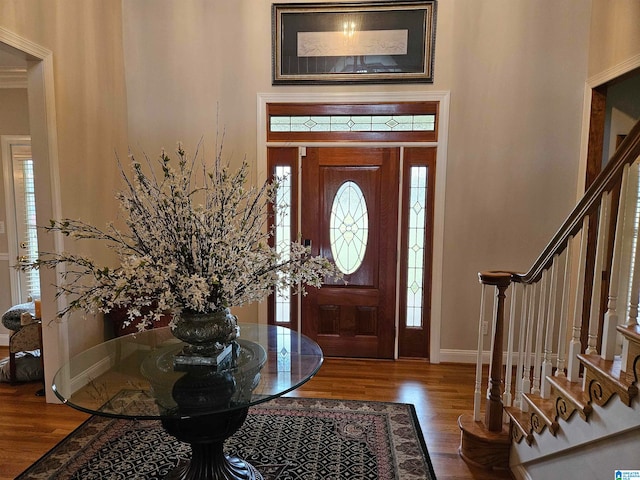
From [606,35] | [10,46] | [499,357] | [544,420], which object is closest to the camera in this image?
[544,420]

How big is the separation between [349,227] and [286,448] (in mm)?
2017

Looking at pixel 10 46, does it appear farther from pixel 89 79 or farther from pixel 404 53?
pixel 404 53

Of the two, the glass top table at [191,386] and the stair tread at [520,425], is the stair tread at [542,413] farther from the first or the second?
the glass top table at [191,386]

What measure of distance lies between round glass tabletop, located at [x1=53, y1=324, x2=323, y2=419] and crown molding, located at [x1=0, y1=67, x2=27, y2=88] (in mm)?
3181

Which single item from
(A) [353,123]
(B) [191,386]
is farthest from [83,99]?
(B) [191,386]

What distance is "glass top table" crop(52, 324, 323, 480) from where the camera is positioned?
1.48m

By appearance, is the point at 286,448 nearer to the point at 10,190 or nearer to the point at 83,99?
the point at 83,99

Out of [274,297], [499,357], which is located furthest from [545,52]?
[274,297]

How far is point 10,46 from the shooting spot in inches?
94.9

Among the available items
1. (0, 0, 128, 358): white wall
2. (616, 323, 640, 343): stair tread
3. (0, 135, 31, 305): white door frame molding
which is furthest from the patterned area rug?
(0, 135, 31, 305): white door frame molding

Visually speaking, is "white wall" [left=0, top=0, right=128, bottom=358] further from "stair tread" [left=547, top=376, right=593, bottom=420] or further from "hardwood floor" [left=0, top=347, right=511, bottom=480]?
"stair tread" [left=547, top=376, right=593, bottom=420]

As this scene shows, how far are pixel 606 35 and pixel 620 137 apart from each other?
0.88m

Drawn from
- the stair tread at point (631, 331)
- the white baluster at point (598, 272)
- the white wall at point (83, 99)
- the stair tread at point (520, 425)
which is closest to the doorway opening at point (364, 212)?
the white wall at point (83, 99)

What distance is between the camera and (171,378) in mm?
1671
